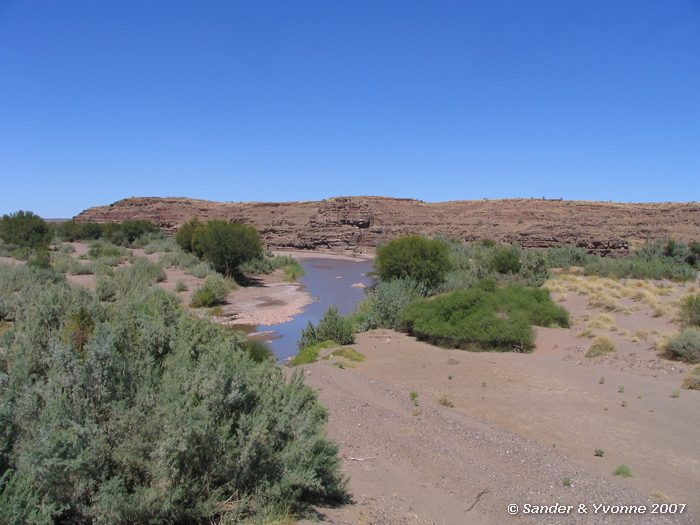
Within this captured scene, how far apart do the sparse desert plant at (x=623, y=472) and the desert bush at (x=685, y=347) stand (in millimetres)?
7937

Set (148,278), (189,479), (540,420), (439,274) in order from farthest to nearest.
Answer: (148,278) < (439,274) < (540,420) < (189,479)

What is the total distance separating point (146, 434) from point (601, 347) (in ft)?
46.5

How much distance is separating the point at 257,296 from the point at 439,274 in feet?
36.4

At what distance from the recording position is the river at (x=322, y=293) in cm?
2113

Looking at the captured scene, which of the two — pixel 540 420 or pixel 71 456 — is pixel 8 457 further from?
pixel 540 420

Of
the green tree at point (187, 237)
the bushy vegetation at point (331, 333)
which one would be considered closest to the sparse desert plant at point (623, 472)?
the bushy vegetation at point (331, 333)

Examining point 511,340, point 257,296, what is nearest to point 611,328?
point 511,340

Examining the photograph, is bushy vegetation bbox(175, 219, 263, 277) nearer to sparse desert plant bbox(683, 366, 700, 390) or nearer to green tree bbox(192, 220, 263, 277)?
green tree bbox(192, 220, 263, 277)

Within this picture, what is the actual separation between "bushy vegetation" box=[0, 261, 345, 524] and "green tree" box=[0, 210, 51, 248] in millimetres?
45480

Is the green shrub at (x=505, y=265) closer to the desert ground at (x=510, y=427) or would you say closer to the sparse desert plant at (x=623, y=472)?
the desert ground at (x=510, y=427)

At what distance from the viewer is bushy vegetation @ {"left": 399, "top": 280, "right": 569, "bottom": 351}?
665 inches

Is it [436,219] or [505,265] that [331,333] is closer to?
[505,265]

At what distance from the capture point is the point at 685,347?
1414 cm

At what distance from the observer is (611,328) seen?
18.1 metres
